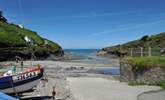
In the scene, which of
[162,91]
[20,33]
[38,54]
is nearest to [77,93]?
[162,91]

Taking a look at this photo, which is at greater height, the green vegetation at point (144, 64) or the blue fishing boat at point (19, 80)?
the green vegetation at point (144, 64)

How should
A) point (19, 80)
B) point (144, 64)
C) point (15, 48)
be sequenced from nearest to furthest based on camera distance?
point (19, 80) < point (144, 64) < point (15, 48)

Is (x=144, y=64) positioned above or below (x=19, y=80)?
above

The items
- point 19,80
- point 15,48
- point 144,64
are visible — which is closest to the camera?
point 19,80

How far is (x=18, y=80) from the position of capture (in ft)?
70.2

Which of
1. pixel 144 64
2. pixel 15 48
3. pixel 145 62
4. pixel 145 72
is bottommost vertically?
pixel 145 72

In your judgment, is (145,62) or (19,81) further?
(145,62)

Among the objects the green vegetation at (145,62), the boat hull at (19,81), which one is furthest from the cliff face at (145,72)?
the boat hull at (19,81)

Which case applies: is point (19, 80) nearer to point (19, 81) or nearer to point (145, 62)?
point (19, 81)

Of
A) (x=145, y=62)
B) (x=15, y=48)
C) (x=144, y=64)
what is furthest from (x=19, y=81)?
(x=15, y=48)

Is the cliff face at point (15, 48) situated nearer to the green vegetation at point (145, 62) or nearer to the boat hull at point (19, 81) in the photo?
the green vegetation at point (145, 62)

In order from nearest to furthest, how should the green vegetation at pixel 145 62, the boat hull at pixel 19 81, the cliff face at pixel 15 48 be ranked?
the boat hull at pixel 19 81 < the green vegetation at pixel 145 62 < the cliff face at pixel 15 48

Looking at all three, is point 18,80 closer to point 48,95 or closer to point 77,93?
point 48,95

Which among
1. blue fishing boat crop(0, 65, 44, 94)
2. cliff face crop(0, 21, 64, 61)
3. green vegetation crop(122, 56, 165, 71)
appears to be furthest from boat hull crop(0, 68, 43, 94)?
cliff face crop(0, 21, 64, 61)
